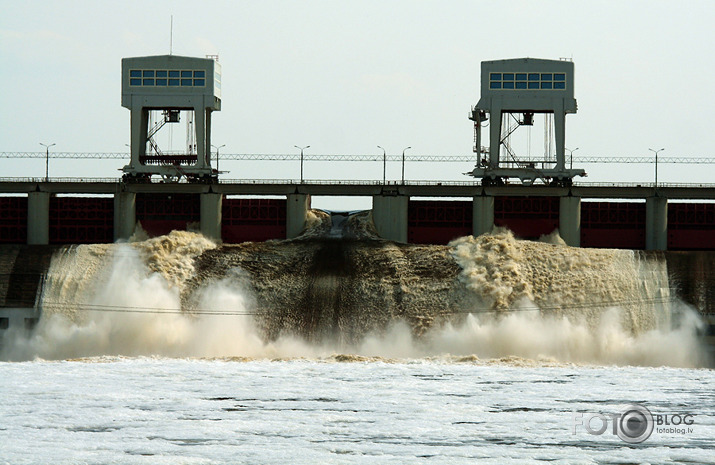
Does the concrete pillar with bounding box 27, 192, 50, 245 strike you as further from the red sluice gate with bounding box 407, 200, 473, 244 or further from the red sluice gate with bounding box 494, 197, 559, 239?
the red sluice gate with bounding box 494, 197, 559, 239

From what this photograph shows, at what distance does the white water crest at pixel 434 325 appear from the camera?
76375 millimetres

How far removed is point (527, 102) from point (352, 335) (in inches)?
1208

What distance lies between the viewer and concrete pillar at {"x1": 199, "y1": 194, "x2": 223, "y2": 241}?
90375 mm

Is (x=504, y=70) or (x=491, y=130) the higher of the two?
(x=504, y=70)

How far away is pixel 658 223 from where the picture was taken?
90438 millimetres

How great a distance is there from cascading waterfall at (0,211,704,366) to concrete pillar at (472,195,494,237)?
5.05m

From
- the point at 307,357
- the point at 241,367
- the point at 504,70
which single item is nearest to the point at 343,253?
the point at 307,357

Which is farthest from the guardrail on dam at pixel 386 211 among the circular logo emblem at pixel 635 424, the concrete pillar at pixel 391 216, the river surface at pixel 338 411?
the circular logo emblem at pixel 635 424

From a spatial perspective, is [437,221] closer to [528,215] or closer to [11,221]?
[528,215]

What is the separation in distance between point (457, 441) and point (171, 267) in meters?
44.1

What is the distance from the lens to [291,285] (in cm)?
8081

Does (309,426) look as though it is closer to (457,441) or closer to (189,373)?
(457,441)

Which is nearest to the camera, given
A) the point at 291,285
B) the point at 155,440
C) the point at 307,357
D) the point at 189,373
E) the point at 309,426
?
the point at 155,440

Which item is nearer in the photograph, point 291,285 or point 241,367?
point 241,367
